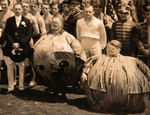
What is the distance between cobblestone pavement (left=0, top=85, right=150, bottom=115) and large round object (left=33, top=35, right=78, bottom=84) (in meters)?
0.53

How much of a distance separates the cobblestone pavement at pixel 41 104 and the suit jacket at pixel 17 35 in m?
0.83

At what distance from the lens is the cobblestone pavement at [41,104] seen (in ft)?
22.7

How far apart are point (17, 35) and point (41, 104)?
1592 mm

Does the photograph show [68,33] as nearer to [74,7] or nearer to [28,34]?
[28,34]

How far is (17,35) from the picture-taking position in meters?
8.02

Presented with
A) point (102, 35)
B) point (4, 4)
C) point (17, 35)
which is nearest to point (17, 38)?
point (17, 35)

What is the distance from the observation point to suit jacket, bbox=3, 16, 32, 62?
8.02m

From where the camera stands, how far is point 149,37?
7.46 meters

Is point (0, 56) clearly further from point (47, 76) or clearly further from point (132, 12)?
point (132, 12)

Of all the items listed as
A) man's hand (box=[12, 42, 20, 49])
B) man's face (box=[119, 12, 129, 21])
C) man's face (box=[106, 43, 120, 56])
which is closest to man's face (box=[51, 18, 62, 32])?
man's hand (box=[12, 42, 20, 49])

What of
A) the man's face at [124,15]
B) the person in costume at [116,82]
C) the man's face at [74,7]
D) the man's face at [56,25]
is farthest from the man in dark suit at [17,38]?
the man's face at [124,15]

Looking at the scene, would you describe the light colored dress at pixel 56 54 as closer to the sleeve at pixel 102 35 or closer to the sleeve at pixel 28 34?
the sleeve at pixel 28 34

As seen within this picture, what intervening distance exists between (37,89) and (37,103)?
1240 millimetres

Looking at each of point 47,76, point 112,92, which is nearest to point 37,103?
point 47,76
